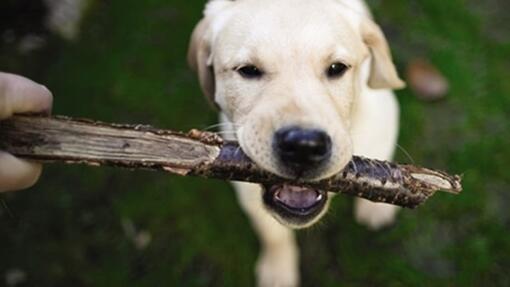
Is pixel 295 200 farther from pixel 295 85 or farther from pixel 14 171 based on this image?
pixel 14 171

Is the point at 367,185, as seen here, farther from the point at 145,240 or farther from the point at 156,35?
the point at 156,35

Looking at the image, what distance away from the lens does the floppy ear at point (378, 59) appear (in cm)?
263

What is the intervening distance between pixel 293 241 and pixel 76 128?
1731 mm

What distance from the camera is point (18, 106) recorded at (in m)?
1.87

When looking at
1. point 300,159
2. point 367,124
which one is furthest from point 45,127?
point 367,124

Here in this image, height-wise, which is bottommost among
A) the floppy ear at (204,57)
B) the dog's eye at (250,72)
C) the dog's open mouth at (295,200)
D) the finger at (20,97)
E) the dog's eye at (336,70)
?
the dog's open mouth at (295,200)

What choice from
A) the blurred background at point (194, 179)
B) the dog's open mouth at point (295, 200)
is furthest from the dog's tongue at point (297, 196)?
the blurred background at point (194, 179)

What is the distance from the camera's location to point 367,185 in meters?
2.00

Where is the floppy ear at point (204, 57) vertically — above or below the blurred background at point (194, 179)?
above

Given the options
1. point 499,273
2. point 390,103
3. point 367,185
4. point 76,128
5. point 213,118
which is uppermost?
point 76,128

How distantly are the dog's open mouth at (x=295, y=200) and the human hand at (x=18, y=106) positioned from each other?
817 mm

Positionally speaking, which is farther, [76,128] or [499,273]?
[499,273]

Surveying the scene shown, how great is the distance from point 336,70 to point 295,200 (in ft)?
1.70

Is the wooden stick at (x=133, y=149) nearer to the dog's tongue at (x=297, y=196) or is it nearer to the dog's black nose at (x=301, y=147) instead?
the dog's black nose at (x=301, y=147)
